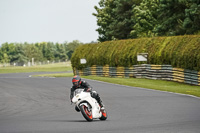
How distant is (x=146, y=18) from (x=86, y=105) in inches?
2092

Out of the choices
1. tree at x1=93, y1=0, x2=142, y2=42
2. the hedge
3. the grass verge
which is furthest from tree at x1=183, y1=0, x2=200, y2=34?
tree at x1=93, y1=0, x2=142, y2=42

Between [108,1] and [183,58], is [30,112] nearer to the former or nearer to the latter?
[183,58]

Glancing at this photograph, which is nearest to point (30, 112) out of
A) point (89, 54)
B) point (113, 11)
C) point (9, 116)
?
point (9, 116)

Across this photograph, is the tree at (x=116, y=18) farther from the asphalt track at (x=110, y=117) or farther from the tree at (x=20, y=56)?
the tree at (x=20, y=56)

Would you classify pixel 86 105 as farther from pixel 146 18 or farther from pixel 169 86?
pixel 146 18

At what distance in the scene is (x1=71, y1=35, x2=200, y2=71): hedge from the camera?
3180 cm

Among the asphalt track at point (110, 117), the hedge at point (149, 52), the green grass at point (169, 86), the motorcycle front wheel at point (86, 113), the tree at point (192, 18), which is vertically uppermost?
the tree at point (192, 18)

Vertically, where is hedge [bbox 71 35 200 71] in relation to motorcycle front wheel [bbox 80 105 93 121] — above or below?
above

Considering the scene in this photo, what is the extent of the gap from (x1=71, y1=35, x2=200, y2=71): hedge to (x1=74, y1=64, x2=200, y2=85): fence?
A: 408 millimetres

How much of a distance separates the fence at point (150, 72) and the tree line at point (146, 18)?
8040mm

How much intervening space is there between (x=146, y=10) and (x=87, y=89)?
171ft

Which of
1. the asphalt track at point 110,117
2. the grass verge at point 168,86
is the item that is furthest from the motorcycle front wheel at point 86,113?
the grass verge at point 168,86

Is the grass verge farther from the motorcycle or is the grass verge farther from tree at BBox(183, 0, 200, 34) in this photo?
tree at BBox(183, 0, 200, 34)

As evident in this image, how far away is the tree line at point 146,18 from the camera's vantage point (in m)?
46.6
